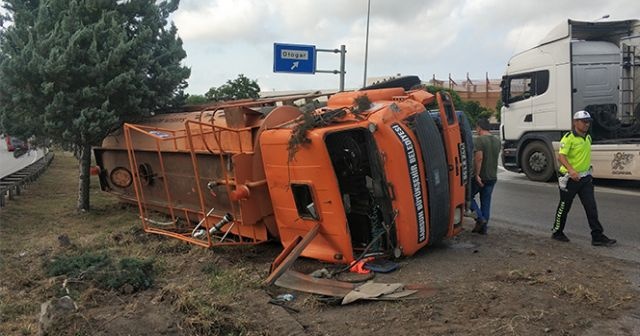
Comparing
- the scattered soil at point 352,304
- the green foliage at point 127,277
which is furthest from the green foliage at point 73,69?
the green foliage at point 127,277

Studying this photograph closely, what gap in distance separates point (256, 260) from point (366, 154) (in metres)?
1.76

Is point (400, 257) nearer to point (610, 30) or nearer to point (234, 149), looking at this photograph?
point (234, 149)

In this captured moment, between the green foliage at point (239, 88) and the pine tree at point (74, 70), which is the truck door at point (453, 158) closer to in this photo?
the pine tree at point (74, 70)

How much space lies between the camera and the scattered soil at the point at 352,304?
3.79 meters

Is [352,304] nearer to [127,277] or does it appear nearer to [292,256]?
[292,256]

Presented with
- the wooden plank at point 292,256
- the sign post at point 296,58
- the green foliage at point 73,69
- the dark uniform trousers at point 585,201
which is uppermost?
the sign post at point 296,58

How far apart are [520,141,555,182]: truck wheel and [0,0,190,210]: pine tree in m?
8.73

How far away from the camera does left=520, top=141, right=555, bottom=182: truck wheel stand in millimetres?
12859

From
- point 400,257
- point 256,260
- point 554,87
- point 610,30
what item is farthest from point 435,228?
point 610,30

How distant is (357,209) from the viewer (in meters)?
5.59

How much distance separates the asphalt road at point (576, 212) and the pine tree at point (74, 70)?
243 inches

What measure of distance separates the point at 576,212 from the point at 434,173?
4200mm

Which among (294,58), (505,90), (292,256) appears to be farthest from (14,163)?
(292,256)

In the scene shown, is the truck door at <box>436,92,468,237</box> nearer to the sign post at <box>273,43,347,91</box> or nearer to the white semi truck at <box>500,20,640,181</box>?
the white semi truck at <box>500,20,640,181</box>
